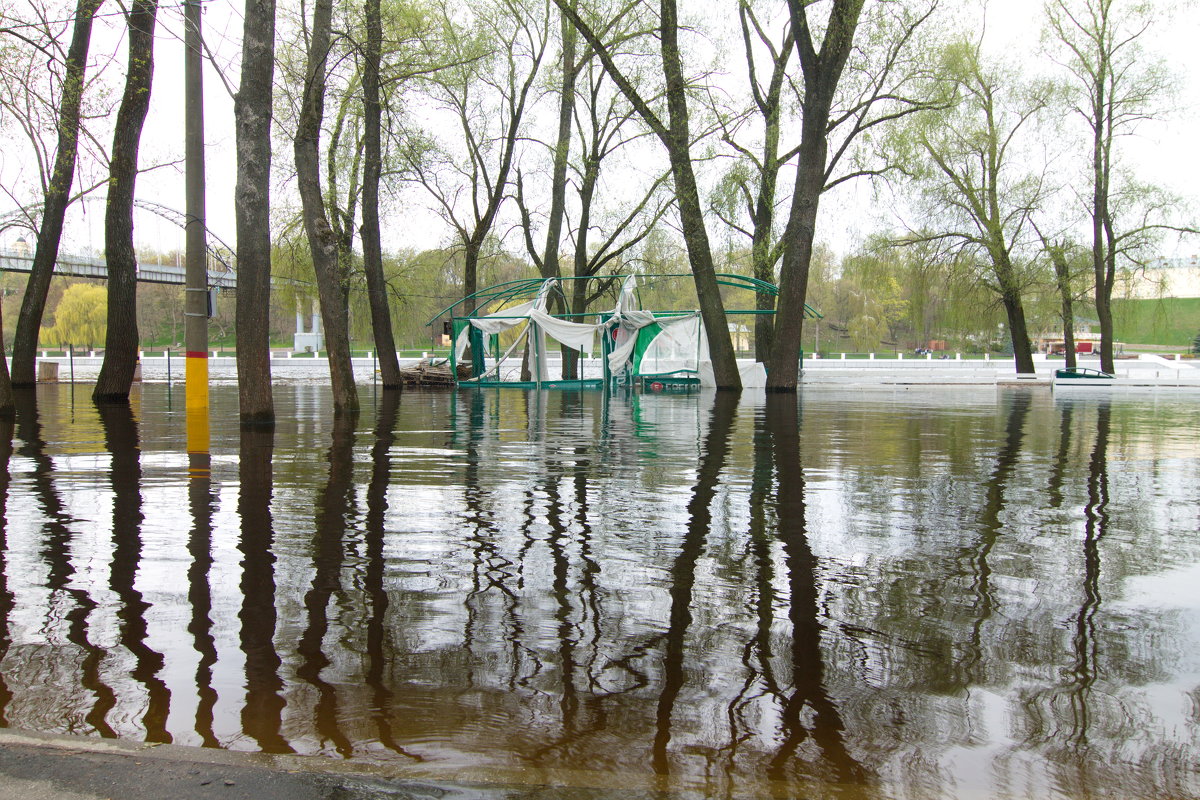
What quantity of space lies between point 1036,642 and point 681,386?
24.6 m

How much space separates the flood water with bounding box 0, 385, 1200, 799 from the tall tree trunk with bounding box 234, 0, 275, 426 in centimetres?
432

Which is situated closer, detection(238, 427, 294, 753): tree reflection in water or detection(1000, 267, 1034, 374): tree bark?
detection(238, 427, 294, 753): tree reflection in water

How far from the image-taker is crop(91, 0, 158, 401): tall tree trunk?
1934 cm

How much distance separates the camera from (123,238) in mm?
20266

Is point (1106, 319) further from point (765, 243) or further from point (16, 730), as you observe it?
point (16, 730)

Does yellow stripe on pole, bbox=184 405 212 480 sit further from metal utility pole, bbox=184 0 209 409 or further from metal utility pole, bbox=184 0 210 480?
metal utility pole, bbox=184 0 209 409

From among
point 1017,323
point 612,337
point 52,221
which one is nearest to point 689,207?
point 612,337

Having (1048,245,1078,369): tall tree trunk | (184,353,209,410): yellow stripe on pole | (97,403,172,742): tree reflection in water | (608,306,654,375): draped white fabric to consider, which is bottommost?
(97,403,172,742): tree reflection in water

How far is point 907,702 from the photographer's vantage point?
3.17 metres

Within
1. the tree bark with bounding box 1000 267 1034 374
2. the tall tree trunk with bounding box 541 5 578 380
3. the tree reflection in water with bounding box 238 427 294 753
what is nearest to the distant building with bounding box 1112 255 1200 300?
the tree bark with bounding box 1000 267 1034 374

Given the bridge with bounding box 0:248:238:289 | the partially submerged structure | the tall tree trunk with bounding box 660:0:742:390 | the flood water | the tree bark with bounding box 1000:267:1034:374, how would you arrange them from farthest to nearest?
the bridge with bounding box 0:248:238:289 < the tree bark with bounding box 1000:267:1034:374 < the partially submerged structure < the tall tree trunk with bounding box 660:0:742:390 < the flood water

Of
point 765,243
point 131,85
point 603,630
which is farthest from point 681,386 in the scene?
point 603,630

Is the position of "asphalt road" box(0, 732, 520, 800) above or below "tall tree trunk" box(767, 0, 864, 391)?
below

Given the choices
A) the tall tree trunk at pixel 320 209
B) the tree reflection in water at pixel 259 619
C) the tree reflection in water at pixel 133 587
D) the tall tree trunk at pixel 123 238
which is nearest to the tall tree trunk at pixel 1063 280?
the tall tree trunk at pixel 320 209
